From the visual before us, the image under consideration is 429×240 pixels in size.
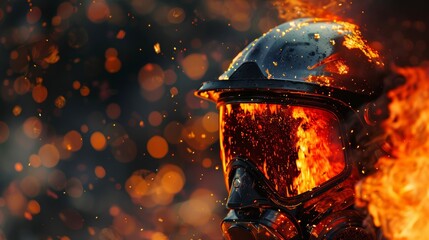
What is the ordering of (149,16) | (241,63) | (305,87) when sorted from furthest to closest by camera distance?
(149,16) → (241,63) → (305,87)

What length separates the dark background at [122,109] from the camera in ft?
19.8

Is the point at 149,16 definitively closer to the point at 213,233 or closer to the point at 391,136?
the point at 213,233

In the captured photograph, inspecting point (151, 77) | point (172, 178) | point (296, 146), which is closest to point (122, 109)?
point (151, 77)

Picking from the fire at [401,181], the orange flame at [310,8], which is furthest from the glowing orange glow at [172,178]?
the fire at [401,181]

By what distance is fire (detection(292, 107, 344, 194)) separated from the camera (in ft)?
11.2

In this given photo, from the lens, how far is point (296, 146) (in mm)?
3439

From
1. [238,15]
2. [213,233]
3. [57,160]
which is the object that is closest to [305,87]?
[238,15]

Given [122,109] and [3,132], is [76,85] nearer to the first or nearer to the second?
[122,109]

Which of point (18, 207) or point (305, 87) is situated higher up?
point (18, 207)

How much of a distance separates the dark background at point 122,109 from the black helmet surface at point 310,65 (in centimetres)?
185

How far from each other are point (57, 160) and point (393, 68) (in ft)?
13.2

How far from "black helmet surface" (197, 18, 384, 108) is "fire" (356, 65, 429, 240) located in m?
0.20

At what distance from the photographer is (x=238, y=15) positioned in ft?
19.0

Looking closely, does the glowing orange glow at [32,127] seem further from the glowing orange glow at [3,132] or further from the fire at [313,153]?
the fire at [313,153]
